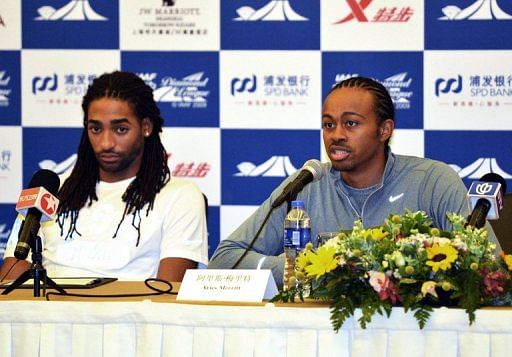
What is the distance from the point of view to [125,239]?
3443 mm

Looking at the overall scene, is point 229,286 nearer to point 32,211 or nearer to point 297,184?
point 297,184

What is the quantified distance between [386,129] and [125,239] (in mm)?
1018

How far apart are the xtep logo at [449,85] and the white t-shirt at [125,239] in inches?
57.2

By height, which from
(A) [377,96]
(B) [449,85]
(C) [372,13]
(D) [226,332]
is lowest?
(D) [226,332]

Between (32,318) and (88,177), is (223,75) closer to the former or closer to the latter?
(88,177)

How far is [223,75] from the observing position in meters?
4.52

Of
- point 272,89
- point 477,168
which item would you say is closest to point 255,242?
point 272,89

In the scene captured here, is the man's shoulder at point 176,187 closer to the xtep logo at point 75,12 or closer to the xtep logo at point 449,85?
the xtep logo at point 75,12

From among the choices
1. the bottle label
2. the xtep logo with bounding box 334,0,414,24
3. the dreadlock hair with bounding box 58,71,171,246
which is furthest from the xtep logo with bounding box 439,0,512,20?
the bottle label

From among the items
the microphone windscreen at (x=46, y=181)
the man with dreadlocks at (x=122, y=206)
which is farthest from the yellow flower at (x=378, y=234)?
the man with dreadlocks at (x=122, y=206)

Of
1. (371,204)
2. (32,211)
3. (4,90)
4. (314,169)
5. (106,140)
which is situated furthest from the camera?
(4,90)

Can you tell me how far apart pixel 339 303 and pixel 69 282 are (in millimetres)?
1037

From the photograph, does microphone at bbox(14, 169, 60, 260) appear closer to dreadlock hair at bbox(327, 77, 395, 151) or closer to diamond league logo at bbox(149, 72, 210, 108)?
dreadlock hair at bbox(327, 77, 395, 151)

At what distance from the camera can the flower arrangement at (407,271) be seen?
7.06ft
